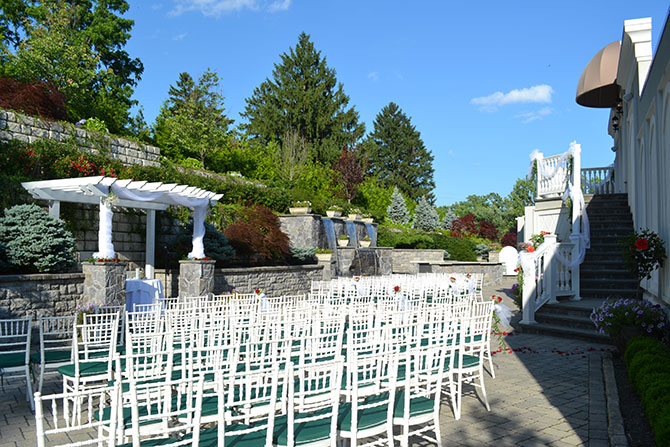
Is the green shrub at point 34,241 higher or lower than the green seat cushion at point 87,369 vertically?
higher

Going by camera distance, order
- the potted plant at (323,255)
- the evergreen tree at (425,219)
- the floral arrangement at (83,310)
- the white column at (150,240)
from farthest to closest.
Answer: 1. the evergreen tree at (425,219)
2. the potted plant at (323,255)
3. the white column at (150,240)
4. the floral arrangement at (83,310)

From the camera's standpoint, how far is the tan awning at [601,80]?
1462 centimetres

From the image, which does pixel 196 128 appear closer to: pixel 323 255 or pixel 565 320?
pixel 323 255

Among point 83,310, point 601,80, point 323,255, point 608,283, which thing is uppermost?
point 601,80

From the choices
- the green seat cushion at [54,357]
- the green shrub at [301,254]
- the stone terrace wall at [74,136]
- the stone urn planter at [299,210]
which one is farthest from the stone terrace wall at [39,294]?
the stone urn planter at [299,210]

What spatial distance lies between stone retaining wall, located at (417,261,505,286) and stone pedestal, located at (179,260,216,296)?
11.9 meters

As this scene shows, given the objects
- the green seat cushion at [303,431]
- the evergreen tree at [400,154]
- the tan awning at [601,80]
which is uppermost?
the evergreen tree at [400,154]

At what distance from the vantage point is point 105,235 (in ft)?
29.9

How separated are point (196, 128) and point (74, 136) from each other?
10.3 metres

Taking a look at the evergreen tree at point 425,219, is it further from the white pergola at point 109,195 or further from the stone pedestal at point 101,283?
the stone pedestal at point 101,283

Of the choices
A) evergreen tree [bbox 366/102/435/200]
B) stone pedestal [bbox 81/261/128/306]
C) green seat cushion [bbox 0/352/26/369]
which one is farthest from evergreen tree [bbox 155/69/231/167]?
evergreen tree [bbox 366/102/435/200]

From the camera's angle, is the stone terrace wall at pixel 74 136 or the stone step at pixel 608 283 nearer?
the stone terrace wall at pixel 74 136

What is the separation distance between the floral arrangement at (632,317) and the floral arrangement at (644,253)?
0.55 metres

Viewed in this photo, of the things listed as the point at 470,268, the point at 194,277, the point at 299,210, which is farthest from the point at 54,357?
the point at 470,268
